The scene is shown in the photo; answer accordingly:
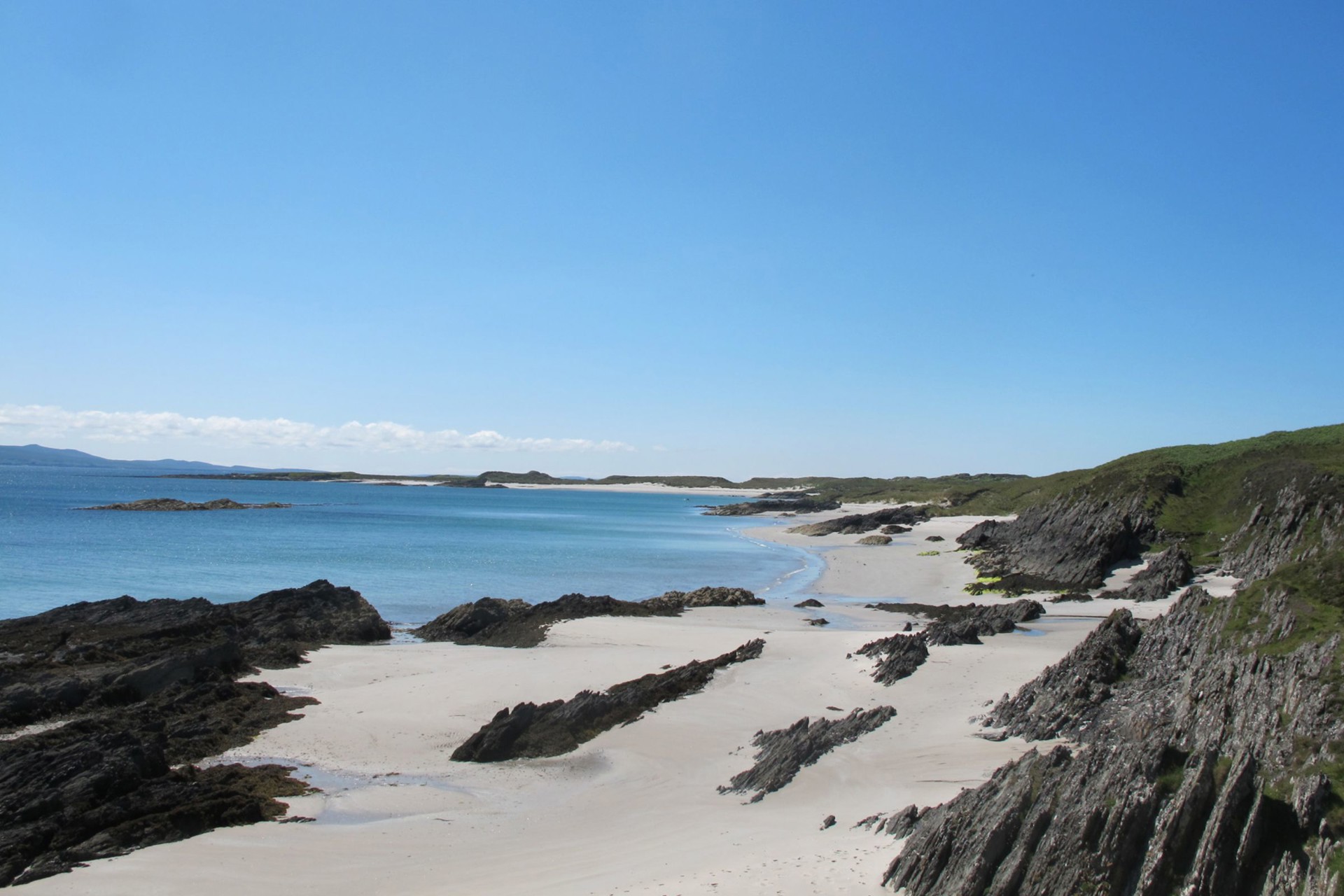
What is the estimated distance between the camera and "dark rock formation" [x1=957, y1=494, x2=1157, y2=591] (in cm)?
4016

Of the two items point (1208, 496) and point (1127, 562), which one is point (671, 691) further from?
point (1208, 496)

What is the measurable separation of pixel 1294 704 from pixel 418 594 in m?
38.3

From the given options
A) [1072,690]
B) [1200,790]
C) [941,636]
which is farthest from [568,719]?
[1200,790]

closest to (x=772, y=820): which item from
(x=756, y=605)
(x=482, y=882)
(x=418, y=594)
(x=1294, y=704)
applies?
(x=482, y=882)

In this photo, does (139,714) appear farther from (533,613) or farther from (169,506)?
(169,506)

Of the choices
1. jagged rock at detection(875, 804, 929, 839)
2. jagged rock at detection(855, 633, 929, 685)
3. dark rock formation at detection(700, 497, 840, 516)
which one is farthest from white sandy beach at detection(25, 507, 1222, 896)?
dark rock formation at detection(700, 497, 840, 516)

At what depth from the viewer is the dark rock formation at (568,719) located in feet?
56.0

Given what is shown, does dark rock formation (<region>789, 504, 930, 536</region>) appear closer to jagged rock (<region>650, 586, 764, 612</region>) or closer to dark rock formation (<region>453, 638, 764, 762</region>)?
jagged rock (<region>650, 586, 764, 612</region>)

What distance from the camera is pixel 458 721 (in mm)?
19359

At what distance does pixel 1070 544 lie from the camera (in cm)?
4356

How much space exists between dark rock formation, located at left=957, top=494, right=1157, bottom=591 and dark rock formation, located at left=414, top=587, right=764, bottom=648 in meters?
15.2

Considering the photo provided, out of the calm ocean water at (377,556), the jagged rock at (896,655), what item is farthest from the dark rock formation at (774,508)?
the jagged rock at (896,655)

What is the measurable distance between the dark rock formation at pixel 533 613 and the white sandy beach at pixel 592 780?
6.93 ft

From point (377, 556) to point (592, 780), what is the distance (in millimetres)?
47021
